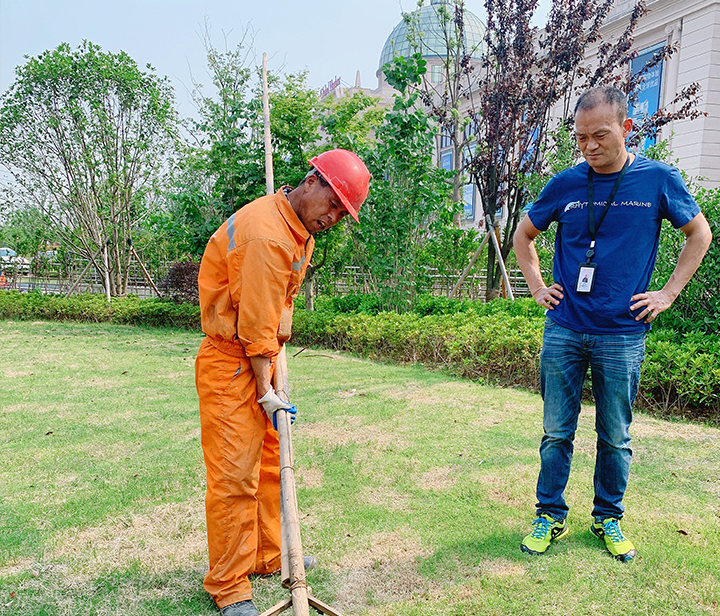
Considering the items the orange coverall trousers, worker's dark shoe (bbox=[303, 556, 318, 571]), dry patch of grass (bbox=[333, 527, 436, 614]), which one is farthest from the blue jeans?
the orange coverall trousers

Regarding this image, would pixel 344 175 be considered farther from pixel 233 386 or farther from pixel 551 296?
pixel 551 296

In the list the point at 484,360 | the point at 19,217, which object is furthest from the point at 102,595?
the point at 19,217

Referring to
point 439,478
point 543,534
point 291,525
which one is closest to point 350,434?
point 439,478

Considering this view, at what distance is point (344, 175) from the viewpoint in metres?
2.21

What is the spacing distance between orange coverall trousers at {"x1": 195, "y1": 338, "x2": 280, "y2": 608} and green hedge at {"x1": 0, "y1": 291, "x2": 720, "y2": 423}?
386 cm

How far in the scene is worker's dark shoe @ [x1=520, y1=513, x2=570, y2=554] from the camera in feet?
8.77

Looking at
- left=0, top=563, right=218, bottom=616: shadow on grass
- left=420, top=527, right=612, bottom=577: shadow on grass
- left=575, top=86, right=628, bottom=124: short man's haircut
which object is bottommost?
left=0, top=563, right=218, bottom=616: shadow on grass

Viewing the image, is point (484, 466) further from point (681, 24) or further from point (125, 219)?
point (681, 24)

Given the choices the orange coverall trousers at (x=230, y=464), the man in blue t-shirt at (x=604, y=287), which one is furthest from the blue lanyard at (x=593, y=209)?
the orange coverall trousers at (x=230, y=464)

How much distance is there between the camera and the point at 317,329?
8.77 m

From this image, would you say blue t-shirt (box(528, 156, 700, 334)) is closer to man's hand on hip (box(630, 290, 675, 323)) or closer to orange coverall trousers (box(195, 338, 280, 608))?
man's hand on hip (box(630, 290, 675, 323))

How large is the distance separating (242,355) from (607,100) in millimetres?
1862

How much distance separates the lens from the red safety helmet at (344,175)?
7.25 feet

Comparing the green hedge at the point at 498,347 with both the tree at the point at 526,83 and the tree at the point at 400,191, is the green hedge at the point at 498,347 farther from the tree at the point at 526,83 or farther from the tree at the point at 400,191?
the tree at the point at 526,83
